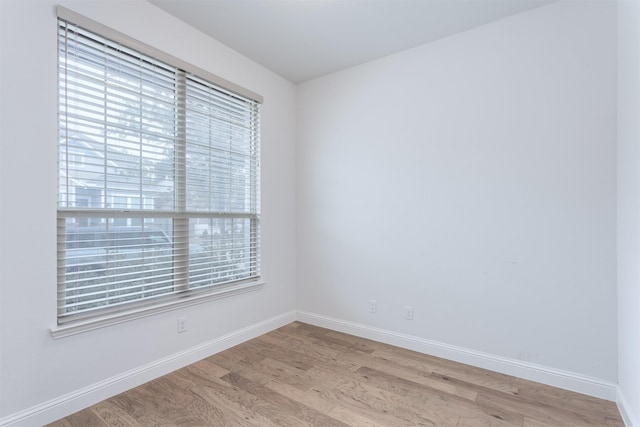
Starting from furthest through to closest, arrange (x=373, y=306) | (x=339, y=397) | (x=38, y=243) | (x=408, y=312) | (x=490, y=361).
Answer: (x=373, y=306), (x=408, y=312), (x=490, y=361), (x=339, y=397), (x=38, y=243)

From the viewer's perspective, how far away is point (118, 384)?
6.95 ft

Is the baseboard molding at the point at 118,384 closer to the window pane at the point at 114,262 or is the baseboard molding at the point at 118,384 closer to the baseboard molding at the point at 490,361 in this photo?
the window pane at the point at 114,262

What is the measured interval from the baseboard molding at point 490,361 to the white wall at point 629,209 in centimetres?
16

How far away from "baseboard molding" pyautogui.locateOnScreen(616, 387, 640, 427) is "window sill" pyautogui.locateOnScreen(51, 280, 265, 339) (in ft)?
9.22

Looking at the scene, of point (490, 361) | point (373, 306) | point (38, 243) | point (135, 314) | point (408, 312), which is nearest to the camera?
point (38, 243)

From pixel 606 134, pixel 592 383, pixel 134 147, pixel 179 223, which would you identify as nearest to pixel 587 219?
pixel 606 134

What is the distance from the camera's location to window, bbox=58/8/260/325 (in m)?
1.97

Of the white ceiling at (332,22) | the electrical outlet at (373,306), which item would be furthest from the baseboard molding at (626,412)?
the white ceiling at (332,22)

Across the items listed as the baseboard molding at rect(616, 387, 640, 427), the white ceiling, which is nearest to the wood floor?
the baseboard molding at rect(616, 387, 640, 427)

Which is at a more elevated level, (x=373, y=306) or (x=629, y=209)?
(x=629, y=209)

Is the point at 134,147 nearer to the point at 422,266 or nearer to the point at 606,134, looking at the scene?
the point at 422,266

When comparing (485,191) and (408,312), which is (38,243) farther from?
(485,191)

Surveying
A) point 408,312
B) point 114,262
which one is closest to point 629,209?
point 408,312

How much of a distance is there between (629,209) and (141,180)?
3163 mm
